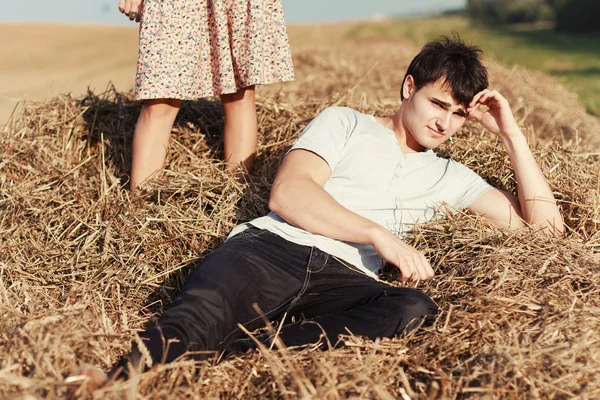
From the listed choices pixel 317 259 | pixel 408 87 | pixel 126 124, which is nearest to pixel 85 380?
pixel 317 259

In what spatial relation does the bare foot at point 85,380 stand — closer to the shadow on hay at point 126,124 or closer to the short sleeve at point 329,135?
the short sleeve at point 329,135

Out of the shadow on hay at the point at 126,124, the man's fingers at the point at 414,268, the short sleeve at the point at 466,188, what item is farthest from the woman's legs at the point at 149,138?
the man's fingers at the point at 414,268

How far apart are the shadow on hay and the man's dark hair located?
1299 millimetres

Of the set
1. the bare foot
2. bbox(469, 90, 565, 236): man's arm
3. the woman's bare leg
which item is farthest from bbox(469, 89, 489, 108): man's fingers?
the bare foot

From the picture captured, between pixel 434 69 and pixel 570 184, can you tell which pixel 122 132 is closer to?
pixel 434 69

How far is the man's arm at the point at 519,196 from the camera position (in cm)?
301

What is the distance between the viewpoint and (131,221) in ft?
10.2

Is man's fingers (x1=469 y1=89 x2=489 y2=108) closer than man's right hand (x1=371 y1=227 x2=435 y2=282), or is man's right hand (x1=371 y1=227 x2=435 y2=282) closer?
man's right hand (x1=371 y1=227 x2=435 y2=282)

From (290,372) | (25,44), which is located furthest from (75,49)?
(290,372)

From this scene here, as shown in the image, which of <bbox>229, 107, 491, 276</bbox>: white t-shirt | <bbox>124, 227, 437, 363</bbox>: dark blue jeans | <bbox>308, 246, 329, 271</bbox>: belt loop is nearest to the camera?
<bbox>124, 227, 437, 363</bbox>: dark blue jeans

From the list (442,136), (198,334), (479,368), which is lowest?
(479,368)

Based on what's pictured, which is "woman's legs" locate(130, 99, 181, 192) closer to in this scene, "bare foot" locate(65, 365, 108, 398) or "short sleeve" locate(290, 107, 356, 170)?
"short sleeve" locate(290, 107, 356, 170)

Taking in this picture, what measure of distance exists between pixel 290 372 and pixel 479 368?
1.82 feet

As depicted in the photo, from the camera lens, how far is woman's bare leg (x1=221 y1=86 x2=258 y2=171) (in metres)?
3.58
